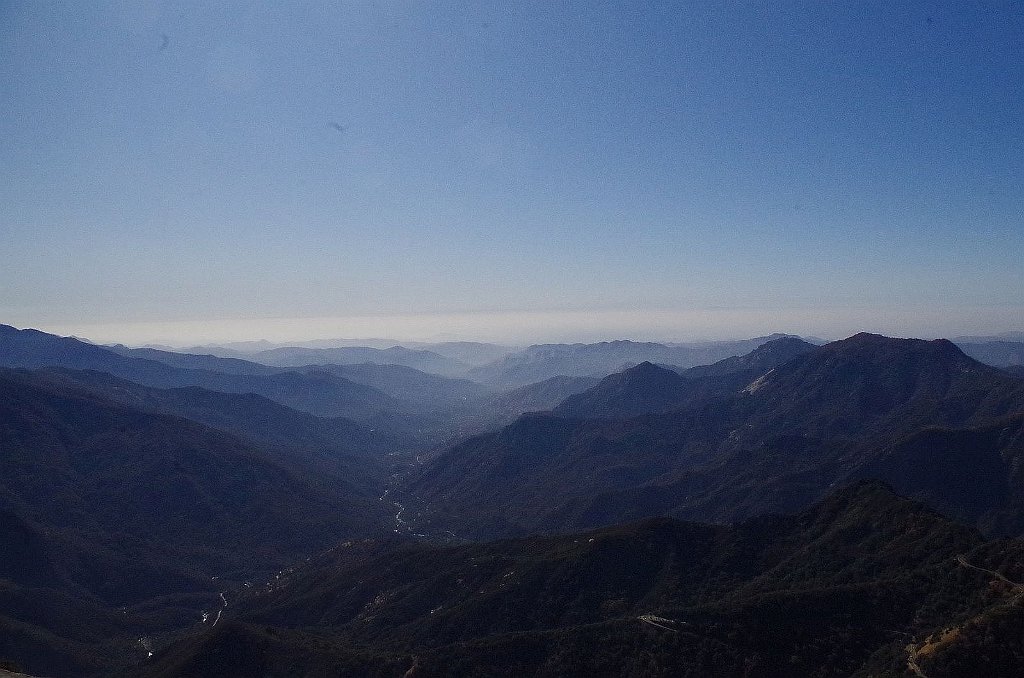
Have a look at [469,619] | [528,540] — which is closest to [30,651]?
[469,619]

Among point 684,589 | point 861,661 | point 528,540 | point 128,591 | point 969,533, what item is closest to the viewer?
point 861,661

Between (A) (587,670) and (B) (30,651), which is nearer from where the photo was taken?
(A) (587,670)

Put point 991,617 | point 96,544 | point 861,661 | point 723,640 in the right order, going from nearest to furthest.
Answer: point 991,617 < point 861,661 < point 723,640 < point 96,544

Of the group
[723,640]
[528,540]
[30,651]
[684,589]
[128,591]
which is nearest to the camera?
[723,640]

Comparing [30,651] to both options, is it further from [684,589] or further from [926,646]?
[926,646]

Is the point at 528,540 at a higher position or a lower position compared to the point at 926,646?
lower

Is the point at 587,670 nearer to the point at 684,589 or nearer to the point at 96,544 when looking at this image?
the point at 684,589

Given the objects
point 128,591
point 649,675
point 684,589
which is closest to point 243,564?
point 128,591

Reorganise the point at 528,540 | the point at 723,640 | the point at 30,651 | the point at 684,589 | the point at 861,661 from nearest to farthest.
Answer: the point at 861,661 → the point at 723,640 → the point at 684,589 → the point at 30,651 → the point at 528,540

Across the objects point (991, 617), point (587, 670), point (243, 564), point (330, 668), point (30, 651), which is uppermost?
point (991, 617)
